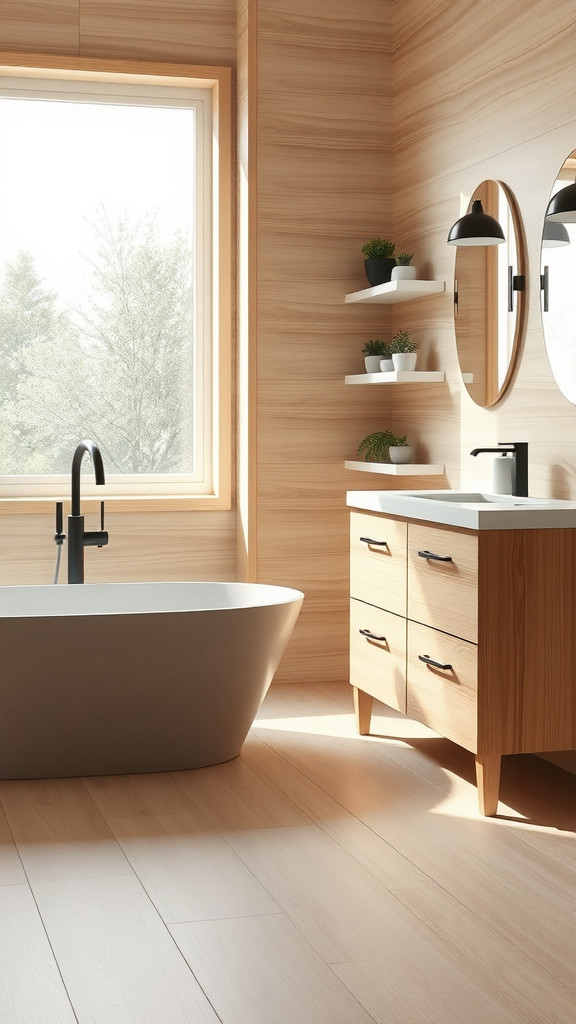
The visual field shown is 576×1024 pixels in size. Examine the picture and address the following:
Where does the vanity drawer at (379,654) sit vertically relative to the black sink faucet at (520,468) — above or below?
below

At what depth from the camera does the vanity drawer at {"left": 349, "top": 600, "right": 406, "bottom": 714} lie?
3.30m

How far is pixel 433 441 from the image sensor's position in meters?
4.19

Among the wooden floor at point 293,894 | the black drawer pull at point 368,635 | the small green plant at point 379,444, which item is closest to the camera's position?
the wooden floor at point 293,894

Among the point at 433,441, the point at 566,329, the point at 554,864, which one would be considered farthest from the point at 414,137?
the point at 554,864

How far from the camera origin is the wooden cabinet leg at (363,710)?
368 cm

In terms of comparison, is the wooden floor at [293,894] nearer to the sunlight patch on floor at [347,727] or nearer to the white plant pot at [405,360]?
the sunlight patch on floor at [347,727]

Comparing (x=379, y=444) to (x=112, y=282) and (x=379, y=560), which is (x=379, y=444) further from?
(x=112, y=282)

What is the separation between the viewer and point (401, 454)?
4273 mm

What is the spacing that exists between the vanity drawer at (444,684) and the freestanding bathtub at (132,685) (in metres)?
0.41

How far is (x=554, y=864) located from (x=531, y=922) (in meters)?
0.34

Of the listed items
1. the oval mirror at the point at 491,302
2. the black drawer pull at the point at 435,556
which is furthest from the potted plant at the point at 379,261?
the black drawer pull at the point at 435,556

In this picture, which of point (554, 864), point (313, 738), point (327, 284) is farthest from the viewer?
point (327, 284)

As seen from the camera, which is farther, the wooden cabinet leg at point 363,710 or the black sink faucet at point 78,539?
the black sink faucet at point 78,539

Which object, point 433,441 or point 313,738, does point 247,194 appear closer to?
point 433,441
